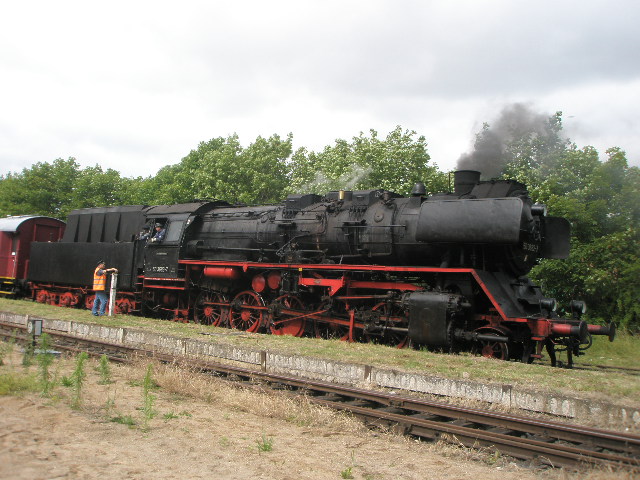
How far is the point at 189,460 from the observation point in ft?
18.1

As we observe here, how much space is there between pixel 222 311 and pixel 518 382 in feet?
32.5

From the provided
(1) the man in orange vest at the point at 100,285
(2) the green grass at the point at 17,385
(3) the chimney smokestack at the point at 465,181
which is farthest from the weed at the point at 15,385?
(3) the chimney smokestack at the point at 465,181

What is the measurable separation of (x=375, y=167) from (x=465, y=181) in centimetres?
1623

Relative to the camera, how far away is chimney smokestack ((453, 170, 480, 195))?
11.7 metres

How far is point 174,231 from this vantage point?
16969 millimetres

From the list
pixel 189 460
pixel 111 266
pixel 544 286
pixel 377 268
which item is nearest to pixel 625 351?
pixel 544 286

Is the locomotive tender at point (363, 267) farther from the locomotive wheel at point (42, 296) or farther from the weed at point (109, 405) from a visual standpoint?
the weed at point (109, 405)

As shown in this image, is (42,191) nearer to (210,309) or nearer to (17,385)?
(210,309)

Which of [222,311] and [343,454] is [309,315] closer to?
[222,311]

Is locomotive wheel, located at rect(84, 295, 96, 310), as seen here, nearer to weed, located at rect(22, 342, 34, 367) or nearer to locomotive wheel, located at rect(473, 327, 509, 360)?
weed, located at rect(22, 342, 34, 367)

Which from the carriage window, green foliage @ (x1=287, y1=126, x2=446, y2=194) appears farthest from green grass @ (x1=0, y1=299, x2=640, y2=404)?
green foliage @ (x1=287, y1=126, x2=446, y2=194)

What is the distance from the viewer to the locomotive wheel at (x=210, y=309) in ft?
52.7

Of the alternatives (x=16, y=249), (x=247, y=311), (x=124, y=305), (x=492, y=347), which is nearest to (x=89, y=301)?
(x=124, y=305)

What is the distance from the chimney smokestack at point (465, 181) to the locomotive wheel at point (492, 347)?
9.54 feet
